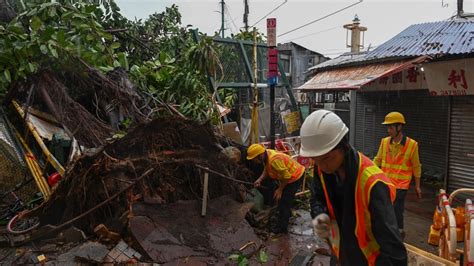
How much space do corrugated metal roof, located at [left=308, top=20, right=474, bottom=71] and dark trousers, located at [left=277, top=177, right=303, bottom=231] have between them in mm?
3579

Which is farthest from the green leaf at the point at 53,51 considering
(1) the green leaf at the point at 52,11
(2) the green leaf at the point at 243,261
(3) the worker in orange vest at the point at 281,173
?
(2) the green leaf at the point at 243,261

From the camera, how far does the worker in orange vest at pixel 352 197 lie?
74.7 inches

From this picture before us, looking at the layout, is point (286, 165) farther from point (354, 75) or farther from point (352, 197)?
point (354, 75)

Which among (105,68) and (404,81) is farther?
(404,81)

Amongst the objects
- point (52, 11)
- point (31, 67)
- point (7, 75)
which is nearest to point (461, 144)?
point (31, 67)

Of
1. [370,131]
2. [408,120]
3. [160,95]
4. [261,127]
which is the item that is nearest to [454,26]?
[408,120]

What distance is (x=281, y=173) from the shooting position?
518cm

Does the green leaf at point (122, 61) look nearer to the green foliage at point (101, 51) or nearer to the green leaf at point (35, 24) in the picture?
the green foliage at point (101, 51)

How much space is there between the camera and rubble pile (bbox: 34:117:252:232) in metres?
4.86

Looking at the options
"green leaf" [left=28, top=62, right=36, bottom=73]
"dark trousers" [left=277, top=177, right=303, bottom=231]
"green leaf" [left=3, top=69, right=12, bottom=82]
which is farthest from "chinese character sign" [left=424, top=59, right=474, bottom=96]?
"green leaf" [left=3, top=69, right=12, bottom=82]

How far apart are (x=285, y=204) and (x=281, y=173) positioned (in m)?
0.53

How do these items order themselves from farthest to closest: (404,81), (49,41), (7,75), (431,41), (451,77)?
(404,81)
(431,41)
(451,77)
(49,41)
(7,75)

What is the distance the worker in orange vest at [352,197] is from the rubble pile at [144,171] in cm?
320

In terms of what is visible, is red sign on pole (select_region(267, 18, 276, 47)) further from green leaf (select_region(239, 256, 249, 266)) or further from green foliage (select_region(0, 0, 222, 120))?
green leaf (select_region(239, 256, 249, 266))
